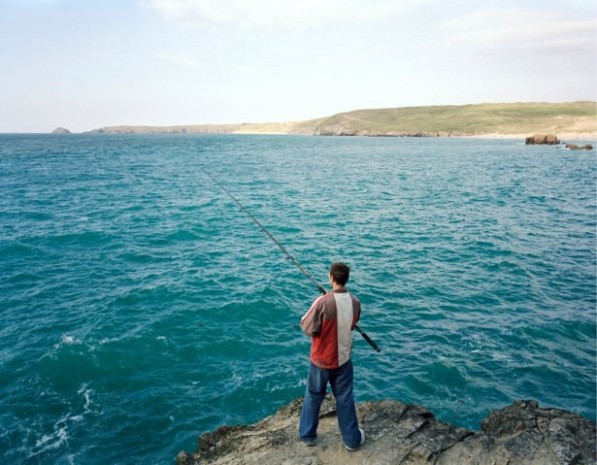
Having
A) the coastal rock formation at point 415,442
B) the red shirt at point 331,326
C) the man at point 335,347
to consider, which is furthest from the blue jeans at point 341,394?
the coastal rock formation at point 415,442

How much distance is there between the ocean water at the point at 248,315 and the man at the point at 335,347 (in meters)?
1.59

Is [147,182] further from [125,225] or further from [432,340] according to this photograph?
[432,340]

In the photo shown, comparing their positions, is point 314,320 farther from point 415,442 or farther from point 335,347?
point 415,442

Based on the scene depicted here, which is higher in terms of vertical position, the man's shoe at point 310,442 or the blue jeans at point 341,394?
the blue jeans at point 341,394

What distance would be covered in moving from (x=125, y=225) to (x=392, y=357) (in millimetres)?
20257

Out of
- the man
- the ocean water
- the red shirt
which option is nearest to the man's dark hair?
the man

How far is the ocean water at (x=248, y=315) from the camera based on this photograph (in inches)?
392

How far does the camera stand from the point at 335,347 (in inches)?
228

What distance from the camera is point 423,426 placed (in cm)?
674

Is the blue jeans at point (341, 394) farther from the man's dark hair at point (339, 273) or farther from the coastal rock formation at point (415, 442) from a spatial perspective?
the man's dark hair at point (339, 273)

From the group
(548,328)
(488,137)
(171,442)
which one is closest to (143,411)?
(171,442)

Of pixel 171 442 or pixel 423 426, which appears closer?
pixel 423 426

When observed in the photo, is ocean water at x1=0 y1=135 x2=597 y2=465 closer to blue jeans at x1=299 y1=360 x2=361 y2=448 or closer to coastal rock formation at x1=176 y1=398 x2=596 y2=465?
blue jeans at x1=299 y1=360 x2=361 y2=448

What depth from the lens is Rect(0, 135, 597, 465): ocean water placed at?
32.6 ft
